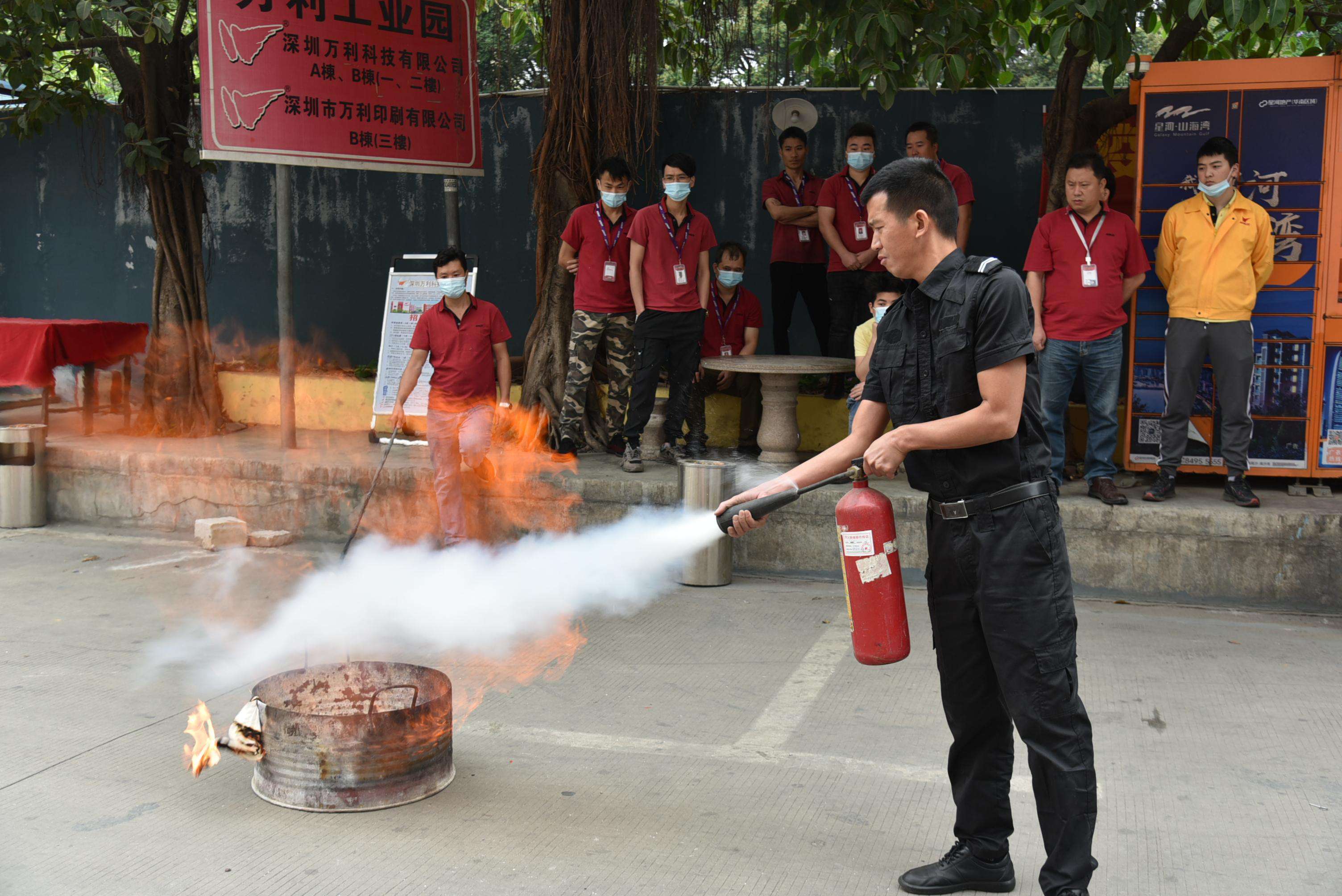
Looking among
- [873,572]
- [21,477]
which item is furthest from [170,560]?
[873,572]

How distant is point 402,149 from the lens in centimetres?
919

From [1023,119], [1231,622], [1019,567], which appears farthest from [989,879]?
[1023,119]

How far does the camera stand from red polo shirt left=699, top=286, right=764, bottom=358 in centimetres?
916

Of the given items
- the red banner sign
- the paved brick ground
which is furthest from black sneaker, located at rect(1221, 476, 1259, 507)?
the red banner sign

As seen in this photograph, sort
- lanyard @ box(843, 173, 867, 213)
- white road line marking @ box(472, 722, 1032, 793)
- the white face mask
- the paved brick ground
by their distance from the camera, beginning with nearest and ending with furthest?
the paved brick ground < white road line marking @ box(472, 722, 1032, 793) < the white face mask < lanyard @ box(843, 173, 867, 213)

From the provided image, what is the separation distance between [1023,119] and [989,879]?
8.23 m

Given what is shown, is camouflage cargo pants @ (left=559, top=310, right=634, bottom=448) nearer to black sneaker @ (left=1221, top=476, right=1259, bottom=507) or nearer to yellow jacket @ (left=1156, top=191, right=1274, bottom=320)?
yellow jacket @ (left=1156, top=191, right=1274, bottom=320)

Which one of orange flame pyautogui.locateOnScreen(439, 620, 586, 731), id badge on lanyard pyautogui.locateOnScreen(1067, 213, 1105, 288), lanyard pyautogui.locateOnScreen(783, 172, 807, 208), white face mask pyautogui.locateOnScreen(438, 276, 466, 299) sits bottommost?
orange flame pyautogui.locateOnScreen(439, 620, 586, 731)

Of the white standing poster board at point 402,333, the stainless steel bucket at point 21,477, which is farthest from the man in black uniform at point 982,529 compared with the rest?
the stainless steel bucket at point 21,477

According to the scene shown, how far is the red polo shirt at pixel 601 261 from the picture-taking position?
8.73 m

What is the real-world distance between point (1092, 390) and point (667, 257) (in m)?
2.99

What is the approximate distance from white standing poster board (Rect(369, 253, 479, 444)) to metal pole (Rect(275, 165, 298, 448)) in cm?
73

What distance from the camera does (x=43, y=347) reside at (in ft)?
33.2

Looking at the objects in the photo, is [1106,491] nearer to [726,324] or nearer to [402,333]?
[726,324]
